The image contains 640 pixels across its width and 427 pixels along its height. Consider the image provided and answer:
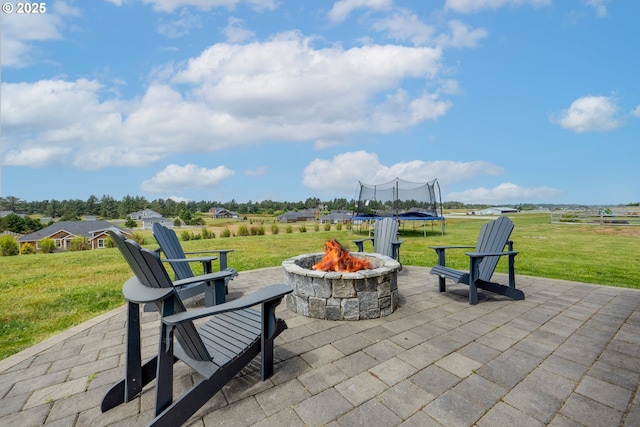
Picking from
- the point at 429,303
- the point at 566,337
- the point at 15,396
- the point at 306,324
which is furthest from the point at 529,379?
the point at 15,396

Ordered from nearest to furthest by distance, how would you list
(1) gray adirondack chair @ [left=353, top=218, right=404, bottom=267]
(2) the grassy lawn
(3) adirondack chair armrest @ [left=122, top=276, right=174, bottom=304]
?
(3) adirondack chair armrest @ [left=122, top=276, right=174, bottom=304], (2) the grassy lawn, (1) gray adirondack chair @ [left=353, top=218, right=404, bottom=267]

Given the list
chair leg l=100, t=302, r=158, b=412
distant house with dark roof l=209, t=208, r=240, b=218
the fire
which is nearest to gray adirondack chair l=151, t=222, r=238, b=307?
the fire

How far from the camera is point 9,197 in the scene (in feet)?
234

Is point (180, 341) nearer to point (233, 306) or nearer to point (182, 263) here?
point (233, 306)

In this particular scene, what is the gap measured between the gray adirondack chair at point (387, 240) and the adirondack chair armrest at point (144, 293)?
381 centimetres

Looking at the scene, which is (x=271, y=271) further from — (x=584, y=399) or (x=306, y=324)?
(x=584, y=399)

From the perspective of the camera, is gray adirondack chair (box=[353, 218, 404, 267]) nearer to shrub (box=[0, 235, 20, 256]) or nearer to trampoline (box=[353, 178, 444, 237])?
trampoline (box=[353, 178, 444, 237])

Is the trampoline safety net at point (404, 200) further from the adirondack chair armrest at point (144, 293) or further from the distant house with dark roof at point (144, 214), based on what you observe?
the distant house with dark roof at point (144, 214)

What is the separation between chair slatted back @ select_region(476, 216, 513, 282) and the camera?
381 cm

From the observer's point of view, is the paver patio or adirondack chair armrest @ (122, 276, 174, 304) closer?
adirondack chair armrest @ (122, 276, 174, 304)

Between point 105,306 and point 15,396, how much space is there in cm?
217

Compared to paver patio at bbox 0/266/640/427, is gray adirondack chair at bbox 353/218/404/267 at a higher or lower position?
higher

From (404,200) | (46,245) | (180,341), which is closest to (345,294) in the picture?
(180,341)

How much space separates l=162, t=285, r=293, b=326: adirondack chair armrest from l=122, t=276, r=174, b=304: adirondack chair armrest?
12 cm
